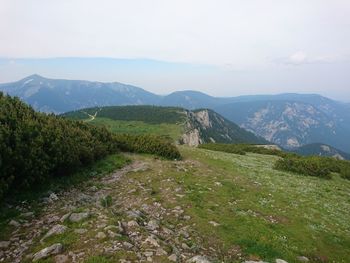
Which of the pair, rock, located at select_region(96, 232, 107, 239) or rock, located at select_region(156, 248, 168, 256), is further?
rock, located at select_region(96, 232, 107, 239)

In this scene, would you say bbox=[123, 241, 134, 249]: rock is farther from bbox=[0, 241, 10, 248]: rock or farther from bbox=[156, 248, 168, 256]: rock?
bbox=[0, 241, 10, 248]: rock

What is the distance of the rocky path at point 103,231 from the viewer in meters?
12.9

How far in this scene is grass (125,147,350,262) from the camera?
1622 cm

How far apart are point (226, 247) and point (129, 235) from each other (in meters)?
4.48

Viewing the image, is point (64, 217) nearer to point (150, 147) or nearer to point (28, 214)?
point (28, 214)

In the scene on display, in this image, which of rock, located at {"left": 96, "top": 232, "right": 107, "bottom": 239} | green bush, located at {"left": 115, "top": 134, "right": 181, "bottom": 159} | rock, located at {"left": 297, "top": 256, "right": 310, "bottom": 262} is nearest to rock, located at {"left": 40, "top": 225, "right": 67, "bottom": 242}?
rock, located at {"left": 96, "top": 232, "right": 107, "bottom": 239}

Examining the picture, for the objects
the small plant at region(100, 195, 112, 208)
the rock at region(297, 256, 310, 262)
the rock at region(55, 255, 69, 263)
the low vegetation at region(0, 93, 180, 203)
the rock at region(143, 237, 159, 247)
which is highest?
the low vegetation at region(0, 93, 180, 203)

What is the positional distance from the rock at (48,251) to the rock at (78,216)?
2.48 metres

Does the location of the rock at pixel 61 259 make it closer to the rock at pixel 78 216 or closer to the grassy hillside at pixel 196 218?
the grassy hillside at pixel 196 218

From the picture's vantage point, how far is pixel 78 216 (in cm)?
1579

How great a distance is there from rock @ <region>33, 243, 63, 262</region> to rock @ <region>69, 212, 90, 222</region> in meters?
2.48

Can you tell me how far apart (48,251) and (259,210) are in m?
12.9

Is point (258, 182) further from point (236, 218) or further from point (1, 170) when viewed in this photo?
point (1, 170)

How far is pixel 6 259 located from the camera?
501 inches
